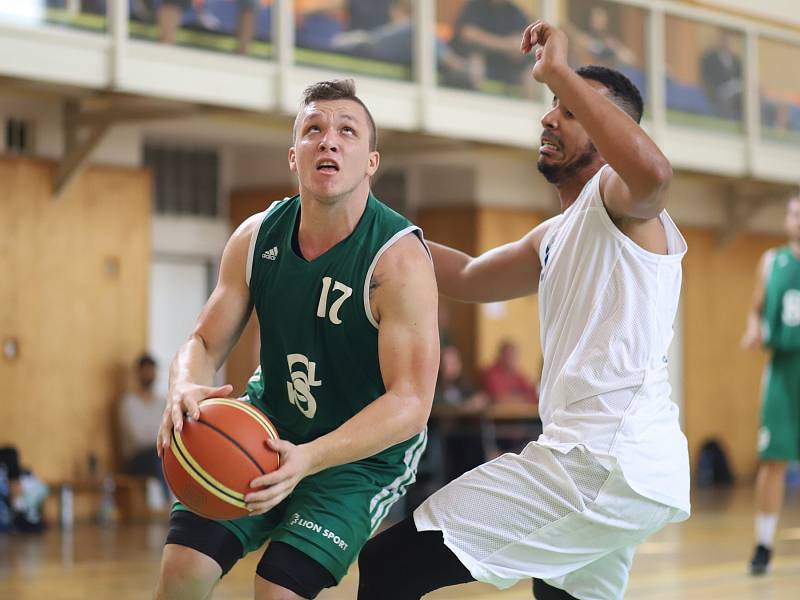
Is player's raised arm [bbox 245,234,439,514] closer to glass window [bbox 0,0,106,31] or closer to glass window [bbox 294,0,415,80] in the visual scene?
glass window [bbox 0,0,106,31]

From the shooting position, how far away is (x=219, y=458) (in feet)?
10.9

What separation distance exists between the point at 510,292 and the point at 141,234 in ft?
27.2

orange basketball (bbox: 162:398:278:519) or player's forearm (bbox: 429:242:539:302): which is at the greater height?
player's forearm (bbox: 429:242:539:302)

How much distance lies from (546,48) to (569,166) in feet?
1.74

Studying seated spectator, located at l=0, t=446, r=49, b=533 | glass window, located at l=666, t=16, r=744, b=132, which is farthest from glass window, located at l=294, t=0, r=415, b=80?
seated spectator, located at l=0, t=446, r=49, b=533

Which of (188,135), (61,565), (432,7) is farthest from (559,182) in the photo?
(188,135)

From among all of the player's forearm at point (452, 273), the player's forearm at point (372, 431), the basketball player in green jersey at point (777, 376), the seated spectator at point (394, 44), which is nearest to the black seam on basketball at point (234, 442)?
the player's forearm at point (372, 431)

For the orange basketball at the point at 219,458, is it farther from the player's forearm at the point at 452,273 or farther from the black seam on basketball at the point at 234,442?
the player's forearm at the point at 452,273

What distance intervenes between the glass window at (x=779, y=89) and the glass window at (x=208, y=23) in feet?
21.9

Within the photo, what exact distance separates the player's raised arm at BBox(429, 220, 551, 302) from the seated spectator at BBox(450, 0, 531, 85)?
8.30m

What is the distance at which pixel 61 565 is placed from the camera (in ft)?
27.2

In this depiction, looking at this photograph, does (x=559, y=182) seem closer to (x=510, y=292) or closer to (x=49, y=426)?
(x=510, y=292)

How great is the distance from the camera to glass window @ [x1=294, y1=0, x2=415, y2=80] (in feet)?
37.2

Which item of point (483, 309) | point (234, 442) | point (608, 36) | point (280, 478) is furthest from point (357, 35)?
point (280, 478)
